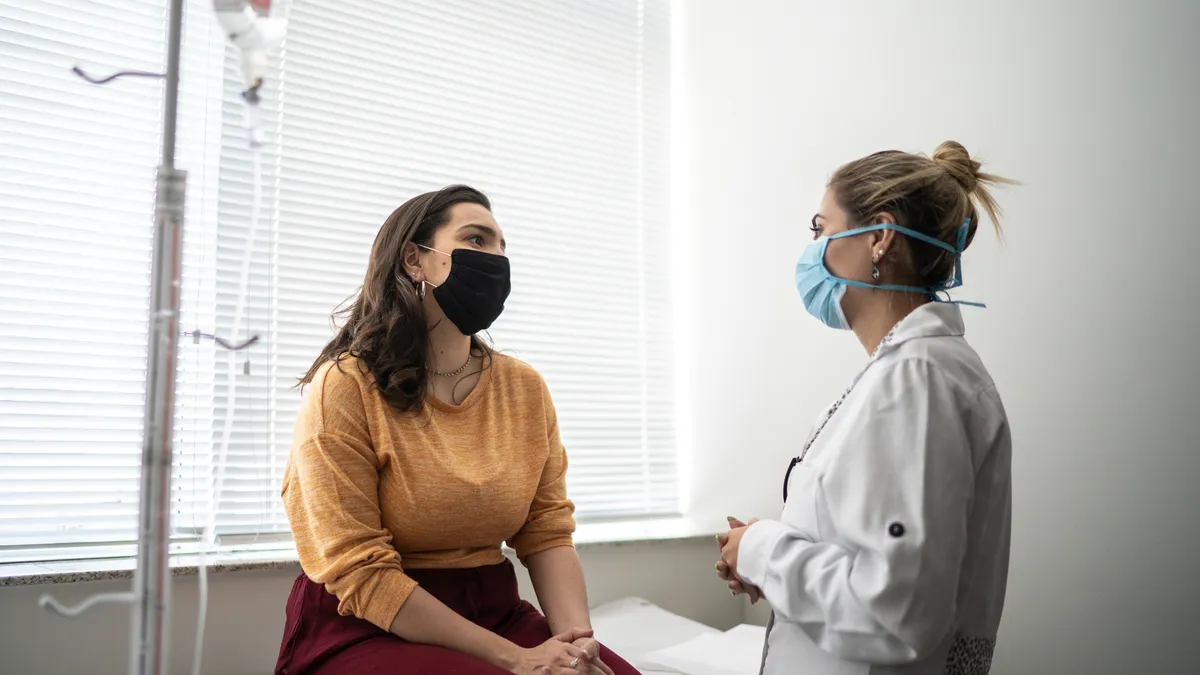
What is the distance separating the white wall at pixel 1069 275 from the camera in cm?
175

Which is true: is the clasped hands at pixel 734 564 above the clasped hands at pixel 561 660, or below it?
above

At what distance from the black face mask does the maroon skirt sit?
52cm

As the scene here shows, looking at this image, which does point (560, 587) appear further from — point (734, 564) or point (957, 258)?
point (957, 258)

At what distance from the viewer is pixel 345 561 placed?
4.65 feet

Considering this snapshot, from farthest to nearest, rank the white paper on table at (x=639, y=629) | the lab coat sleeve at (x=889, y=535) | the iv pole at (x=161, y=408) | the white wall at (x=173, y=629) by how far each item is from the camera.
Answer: the white paper on table at (x=639, y=629), the white wall at (x=173, y=629), the lab coat sleeve at (x=889, y=535), the iv pole at (x=161, y=408)

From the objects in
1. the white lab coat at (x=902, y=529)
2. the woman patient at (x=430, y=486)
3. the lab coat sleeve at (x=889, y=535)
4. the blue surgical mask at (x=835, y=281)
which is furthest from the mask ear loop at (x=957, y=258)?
the woman patient at (x=430, y=486)

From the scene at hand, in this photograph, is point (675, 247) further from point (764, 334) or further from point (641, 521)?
point (641, 521)

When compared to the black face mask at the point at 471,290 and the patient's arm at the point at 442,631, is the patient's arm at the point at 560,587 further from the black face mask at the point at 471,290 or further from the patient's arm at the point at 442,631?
the black face mask at the point at 471,290

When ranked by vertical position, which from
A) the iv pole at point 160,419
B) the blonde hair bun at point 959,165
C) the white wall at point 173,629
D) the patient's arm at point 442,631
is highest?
the blonde hair bun at point 959,165

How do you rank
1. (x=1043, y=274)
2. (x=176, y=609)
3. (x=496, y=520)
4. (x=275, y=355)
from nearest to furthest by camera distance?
(x=496, y=520)
(x=176, y=609)
(x=1043, y=274)
(x=275, y=355)

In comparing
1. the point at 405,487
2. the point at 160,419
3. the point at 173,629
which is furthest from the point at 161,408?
the point at 173,629

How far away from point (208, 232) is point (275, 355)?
36cm

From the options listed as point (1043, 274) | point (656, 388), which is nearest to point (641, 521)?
point (656, 388)

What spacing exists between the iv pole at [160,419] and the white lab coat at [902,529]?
81 centimetres
